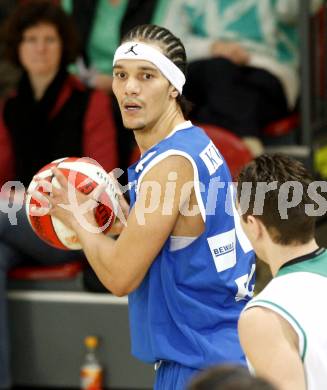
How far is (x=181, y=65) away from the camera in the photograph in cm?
289

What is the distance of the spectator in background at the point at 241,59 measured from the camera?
196 inches

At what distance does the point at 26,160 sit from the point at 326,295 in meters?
2.88

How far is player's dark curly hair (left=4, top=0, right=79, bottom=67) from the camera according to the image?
4902 millimetres

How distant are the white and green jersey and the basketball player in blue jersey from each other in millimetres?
603

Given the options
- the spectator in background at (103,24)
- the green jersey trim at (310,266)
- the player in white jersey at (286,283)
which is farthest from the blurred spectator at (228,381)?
the spectator in background at (103,24)

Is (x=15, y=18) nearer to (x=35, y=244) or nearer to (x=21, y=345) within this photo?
(x=35, y=244)

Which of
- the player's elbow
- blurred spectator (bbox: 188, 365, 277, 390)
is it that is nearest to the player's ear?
the player's elbow

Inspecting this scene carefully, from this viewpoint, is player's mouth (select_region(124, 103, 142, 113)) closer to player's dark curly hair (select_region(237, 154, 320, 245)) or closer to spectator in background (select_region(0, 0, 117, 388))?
player's dark curly hair (select_region(237, 154, 320, 245))

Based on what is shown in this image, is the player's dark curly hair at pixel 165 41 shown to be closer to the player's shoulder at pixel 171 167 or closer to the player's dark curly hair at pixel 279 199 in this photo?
the player's shoulder at pixel 171 167

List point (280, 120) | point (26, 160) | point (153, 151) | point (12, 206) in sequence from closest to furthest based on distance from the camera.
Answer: point (153, 151), point (12, 206), point (26, 160), point (280, 120)

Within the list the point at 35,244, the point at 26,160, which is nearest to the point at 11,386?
the point at 35,244

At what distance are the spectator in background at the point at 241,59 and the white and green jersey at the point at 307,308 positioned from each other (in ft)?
9.29

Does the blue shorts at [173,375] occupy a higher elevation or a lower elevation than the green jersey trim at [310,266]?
lower

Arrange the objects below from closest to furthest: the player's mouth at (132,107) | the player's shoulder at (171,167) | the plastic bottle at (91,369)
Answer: the player's shoulder at (171,167) → the player's mouth at (132,107) → the plastic bottle at (91,369)
